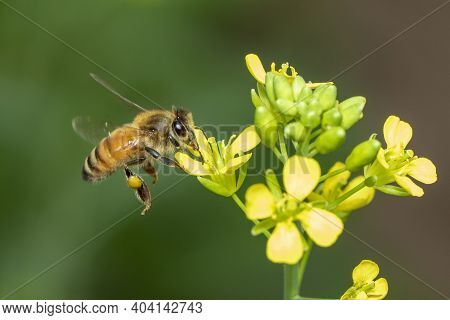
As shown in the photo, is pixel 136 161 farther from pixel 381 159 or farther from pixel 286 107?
pixel 381 159

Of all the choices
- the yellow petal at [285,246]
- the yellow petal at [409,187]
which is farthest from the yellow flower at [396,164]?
the yellow petal at [285,246]

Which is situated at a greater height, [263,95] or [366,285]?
[263,95]

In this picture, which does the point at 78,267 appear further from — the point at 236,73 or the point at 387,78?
the point at 387,78

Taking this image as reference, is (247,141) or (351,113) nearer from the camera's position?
(351,113)

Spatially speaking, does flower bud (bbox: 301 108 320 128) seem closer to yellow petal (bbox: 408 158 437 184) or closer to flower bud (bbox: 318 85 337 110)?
flower bud (bbox: 318 85 337 110)

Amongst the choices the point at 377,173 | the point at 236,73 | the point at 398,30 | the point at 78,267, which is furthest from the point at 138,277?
the point at 398,30

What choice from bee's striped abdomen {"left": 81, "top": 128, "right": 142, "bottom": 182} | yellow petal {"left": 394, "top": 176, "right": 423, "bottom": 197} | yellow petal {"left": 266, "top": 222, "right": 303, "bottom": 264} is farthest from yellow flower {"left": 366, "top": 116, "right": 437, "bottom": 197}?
bee's striped abdomen {"left": 81, "top": 128, "right": 142, "bottom": 182}

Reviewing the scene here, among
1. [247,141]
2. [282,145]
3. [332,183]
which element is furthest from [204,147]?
[332,183]
